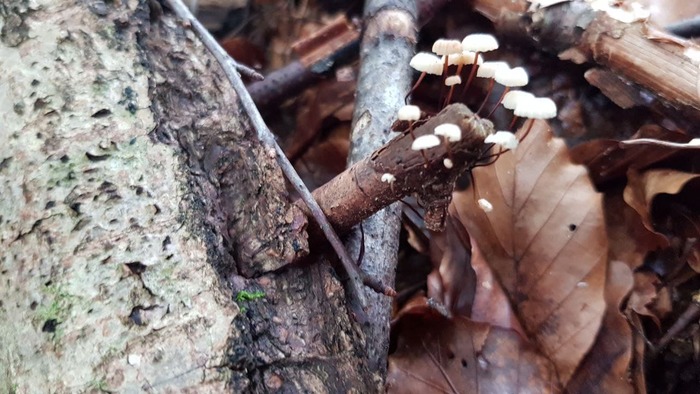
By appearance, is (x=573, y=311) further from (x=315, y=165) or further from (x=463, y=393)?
(x=315, y=165)

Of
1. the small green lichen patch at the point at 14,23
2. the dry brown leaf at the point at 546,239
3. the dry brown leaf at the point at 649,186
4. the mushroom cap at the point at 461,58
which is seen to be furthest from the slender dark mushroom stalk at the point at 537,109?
the small green lichen patch at the point at 14,23

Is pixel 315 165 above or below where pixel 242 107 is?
below

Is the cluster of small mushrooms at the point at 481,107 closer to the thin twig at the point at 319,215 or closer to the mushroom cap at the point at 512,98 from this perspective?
the mushroom cap at the point at 512,98

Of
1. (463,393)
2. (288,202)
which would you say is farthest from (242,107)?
(463,393)

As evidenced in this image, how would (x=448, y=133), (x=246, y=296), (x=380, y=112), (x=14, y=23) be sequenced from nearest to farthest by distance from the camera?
(x=448, y=133), (x=246, y=296), (x=14, y=23), (x=380, y=112)

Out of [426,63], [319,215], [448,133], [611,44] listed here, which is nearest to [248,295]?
[319,215]

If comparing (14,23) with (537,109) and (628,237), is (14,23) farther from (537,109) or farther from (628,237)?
(628,237)
